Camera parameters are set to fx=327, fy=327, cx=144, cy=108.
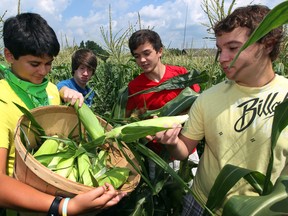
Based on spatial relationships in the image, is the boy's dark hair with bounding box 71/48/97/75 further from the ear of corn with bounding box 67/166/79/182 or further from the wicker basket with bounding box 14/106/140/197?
the ear of corn with bounding box 67/166/79/182

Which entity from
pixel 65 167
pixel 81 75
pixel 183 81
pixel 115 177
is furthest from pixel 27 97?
pixel 81 75

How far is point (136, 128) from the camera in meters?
1.33

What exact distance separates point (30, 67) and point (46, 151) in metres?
0.41

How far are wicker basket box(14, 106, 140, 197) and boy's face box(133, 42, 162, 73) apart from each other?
1.37 meters

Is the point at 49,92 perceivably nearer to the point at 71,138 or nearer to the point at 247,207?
the point at 71,138

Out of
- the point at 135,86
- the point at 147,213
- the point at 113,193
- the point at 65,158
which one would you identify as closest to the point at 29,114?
the point at 65,158

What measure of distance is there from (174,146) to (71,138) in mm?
576

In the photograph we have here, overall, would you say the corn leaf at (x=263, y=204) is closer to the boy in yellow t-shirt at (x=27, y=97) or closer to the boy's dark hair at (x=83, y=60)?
the boy in yellow t-shirt at (x=27, y=97)

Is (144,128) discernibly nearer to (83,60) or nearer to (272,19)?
(272,19)

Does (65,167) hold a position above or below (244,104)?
below

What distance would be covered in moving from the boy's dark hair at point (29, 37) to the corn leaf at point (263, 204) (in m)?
1.09

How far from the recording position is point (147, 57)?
3062 millimetres

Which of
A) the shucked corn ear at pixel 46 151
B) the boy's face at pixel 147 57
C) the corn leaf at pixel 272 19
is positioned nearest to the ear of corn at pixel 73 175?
the shucked corn ear at pixel 46 151

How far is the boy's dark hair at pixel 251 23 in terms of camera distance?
1420 millimetres
